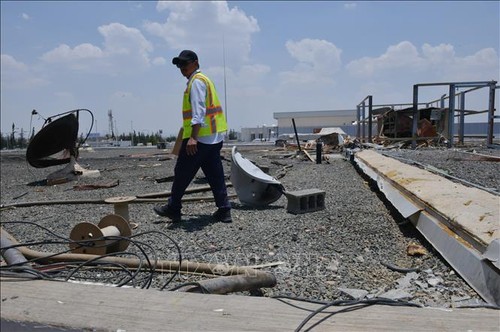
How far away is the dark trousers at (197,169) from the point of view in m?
4.96

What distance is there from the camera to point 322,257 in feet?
12.3

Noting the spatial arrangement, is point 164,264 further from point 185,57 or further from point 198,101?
point 185,57

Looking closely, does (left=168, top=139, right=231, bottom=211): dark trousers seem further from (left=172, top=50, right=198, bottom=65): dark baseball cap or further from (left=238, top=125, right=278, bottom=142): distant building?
(left=238, top=125, right=278, bottom=142): distant building

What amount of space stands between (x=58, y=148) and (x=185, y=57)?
27.7 feet

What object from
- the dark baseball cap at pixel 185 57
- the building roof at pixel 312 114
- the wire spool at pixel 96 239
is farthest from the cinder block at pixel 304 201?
the building roof at pixel 312 114

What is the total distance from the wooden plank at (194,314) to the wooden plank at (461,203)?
3.49 ft

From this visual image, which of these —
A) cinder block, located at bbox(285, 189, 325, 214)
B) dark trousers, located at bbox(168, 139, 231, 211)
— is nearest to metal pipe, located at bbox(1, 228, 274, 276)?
dark trousers, located at bbox(168, 139, 231, 211)

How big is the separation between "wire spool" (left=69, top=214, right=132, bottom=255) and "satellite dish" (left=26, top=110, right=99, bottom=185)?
7.92 meters

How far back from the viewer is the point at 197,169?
5039mm

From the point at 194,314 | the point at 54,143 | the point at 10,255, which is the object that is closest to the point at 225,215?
the point at 10,255

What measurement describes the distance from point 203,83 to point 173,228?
176 cm

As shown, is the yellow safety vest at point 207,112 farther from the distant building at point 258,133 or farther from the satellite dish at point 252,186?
the distant building at point 258,133

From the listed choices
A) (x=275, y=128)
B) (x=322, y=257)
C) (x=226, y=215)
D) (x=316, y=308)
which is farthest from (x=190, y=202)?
(x=275, y=128)

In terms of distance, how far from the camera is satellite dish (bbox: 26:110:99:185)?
11.2 meters
